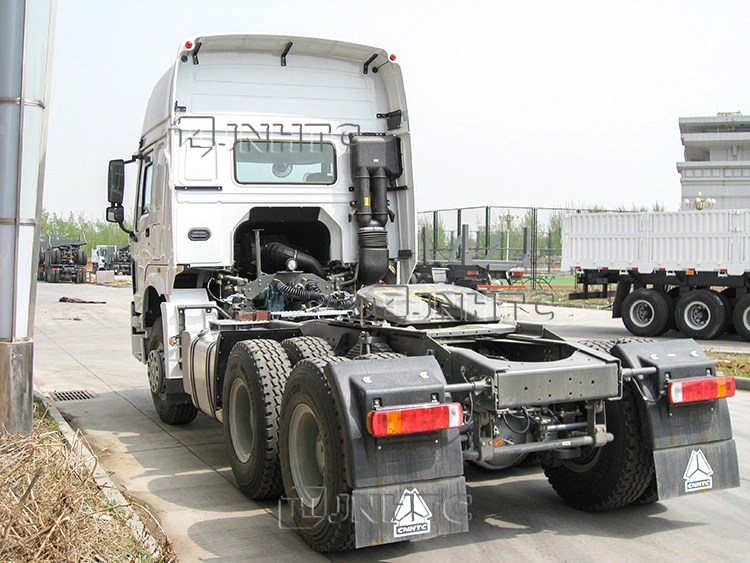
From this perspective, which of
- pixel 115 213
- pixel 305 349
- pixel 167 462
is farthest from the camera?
pixel 115 213

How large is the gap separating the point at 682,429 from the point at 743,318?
12403 millimetres

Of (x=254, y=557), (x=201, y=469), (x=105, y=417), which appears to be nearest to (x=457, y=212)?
(x=105, y=417)

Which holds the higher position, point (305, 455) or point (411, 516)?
point (305, 455)

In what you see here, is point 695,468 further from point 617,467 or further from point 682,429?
point 617,467

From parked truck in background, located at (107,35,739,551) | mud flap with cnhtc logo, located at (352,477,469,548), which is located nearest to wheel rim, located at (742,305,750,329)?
parked truck in background, located at (107,35,739,551)

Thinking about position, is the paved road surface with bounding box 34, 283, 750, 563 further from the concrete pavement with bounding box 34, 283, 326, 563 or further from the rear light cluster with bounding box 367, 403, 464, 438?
the rear light cluster with bounding box 367, 403, 464, 438

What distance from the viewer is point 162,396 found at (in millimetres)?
8711

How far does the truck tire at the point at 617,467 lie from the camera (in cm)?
543

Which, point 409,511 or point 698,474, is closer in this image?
point 409,511

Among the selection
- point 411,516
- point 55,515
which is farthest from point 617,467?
point 55,515

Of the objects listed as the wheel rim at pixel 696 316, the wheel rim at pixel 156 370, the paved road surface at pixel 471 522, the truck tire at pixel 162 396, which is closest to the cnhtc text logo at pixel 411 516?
the paved road surface at pixel 471 522

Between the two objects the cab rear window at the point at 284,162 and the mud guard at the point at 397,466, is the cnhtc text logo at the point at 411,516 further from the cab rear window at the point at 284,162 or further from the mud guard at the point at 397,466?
the cab rear window at the point at 284,162

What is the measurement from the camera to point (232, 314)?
27.2 feet

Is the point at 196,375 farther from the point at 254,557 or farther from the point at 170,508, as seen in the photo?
the point at 254,557
